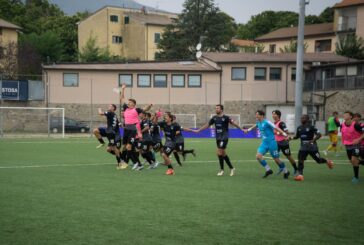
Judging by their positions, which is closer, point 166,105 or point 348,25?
point 166,105

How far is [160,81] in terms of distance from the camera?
51062 mm

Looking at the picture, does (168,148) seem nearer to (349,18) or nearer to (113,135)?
(113,135)

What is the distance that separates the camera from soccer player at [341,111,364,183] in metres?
15.0

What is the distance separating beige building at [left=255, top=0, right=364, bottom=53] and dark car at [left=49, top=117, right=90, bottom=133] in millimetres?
41887

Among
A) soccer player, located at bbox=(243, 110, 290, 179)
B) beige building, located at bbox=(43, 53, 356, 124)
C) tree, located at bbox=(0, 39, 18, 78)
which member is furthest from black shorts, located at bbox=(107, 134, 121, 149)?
tree, located at bbox=(0, 39, 18, 78)

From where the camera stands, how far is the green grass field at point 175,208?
7719mm

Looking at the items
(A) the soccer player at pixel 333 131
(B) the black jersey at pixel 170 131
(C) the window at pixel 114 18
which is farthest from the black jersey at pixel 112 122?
(C) the window at pixel 114 18

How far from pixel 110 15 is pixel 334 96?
142 ft

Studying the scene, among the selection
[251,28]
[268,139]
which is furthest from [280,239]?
[251,28]

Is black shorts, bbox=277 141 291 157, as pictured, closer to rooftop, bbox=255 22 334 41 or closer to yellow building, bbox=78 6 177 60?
rooftop, bbox=255 22 334 41

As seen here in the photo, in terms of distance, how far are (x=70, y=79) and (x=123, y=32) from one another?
114 ft

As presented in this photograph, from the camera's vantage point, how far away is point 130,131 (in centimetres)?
1739

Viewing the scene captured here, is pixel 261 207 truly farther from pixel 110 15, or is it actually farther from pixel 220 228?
pixel 110 15

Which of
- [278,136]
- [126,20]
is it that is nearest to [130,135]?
[278,136]
